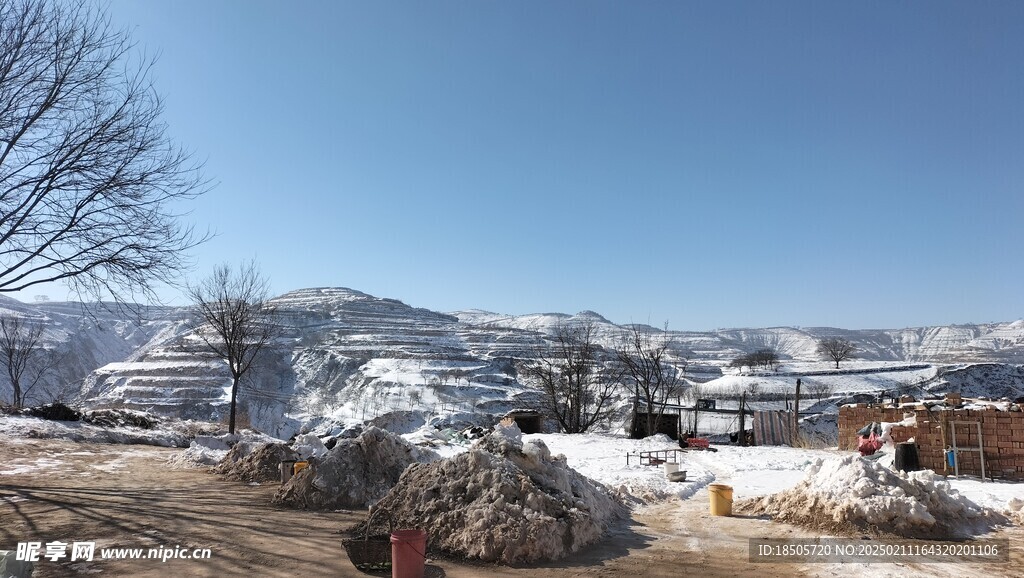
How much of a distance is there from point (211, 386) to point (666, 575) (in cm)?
8080

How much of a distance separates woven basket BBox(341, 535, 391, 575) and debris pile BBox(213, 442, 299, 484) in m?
7.28

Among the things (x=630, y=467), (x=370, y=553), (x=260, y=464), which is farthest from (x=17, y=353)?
(x=370, y=553)

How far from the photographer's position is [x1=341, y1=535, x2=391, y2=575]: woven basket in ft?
19.1

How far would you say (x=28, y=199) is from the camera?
31.5 feet

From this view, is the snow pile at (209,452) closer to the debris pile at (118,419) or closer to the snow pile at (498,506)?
the debris pile at (118,419)

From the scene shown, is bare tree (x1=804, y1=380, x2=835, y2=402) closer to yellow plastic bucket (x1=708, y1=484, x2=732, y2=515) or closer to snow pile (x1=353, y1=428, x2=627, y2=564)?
yellow plastic bucket (x1=708, y1=484, x2=732, y2=515)

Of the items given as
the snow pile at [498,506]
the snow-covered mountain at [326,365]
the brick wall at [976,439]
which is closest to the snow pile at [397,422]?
the snow-covered mountain at [326,365]

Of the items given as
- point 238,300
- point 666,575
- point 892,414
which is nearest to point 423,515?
point 666,575

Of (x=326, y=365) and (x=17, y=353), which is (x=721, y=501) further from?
(x=326, y=365)

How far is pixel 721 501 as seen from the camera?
345 inches

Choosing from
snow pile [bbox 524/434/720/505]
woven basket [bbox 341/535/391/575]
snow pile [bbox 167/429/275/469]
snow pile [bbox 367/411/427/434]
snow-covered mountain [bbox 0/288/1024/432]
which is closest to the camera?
woven basket [bbox 341/535/391/575]

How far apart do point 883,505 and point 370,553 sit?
6.12m

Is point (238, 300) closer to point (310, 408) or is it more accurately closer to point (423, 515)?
point (423, 515)

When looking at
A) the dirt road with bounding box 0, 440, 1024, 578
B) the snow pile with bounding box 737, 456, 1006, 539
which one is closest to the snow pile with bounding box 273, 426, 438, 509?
the dirt road with bounding box 0, 440, 1024, 578
